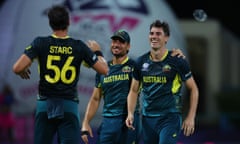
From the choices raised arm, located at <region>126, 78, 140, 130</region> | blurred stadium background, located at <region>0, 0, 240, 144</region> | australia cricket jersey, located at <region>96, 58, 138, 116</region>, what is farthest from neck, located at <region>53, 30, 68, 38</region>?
blurred stadium background, located at <region>0, 0, 240, 144</region>

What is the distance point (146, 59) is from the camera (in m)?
10.5

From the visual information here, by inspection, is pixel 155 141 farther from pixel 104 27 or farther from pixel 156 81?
pixel 104 27

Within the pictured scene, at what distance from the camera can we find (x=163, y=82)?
10.4 m

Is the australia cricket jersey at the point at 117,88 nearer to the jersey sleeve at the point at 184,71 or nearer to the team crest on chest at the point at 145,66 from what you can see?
the team crest on chest at the point at 145,66

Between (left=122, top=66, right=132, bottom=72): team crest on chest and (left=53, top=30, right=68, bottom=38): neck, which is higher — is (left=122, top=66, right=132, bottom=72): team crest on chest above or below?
below

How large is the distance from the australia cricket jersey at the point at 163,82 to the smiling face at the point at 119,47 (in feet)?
1.67

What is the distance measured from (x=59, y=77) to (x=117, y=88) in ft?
5.99

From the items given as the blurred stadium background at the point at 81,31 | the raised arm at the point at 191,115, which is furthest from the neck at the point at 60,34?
the blurred stadium background at the point at 81,31

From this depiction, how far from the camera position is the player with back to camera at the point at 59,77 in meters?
9.14

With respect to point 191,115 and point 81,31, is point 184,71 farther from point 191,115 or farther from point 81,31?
point 81,31

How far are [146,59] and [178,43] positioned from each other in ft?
38.0

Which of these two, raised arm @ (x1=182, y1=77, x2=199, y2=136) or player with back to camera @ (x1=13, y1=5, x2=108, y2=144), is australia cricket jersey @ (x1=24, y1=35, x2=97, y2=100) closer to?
player with back to camera @ (x1=13, y1=5, x2=108, y2=144)

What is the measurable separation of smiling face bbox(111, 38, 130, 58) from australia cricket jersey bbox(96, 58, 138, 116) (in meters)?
0.16

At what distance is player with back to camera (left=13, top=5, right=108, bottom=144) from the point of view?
914cm
